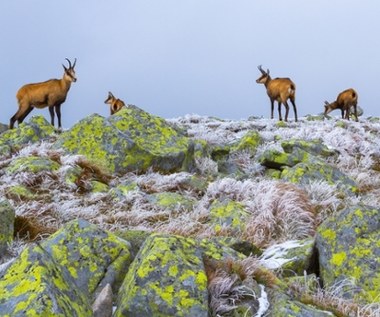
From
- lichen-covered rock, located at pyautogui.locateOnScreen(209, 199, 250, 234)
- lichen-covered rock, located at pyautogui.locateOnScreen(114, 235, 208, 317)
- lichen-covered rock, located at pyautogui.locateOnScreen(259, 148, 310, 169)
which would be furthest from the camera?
lichen-covered rock, located at pyautogui.locateOnScreen(259, 148, 310, 169)

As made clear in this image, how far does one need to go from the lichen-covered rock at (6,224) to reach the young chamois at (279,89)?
2209 cm

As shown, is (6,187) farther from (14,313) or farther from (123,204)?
(14,313)

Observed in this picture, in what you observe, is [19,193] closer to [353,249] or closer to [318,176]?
[318,176]

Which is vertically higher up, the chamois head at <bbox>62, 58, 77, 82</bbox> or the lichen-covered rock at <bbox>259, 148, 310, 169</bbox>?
the chamois head at <bbox>62, 58, 77, 82</bbox>

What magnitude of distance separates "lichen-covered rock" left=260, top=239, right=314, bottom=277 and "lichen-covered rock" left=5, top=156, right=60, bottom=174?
17.6 feet

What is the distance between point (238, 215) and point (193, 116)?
21163 mm

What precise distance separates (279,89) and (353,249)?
24062mm

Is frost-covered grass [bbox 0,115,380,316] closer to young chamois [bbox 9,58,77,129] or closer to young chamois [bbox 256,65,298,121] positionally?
young chamois [bbox 9,58,77,129]

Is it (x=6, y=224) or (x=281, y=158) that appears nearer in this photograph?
(x=6, y=224)

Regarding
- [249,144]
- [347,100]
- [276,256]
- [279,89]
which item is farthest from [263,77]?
[276,256]

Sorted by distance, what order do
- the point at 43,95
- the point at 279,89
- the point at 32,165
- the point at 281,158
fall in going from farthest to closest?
the point at 279,89, the point at 43,95, the point at 281,158, the point at 32,165

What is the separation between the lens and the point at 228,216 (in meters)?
7.13

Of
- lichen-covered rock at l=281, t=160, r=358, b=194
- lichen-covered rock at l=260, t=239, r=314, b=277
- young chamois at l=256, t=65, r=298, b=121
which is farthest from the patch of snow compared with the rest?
young chamois at l=256, t=65, r=298, b=121

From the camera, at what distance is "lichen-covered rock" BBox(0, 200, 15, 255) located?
5289 mm
